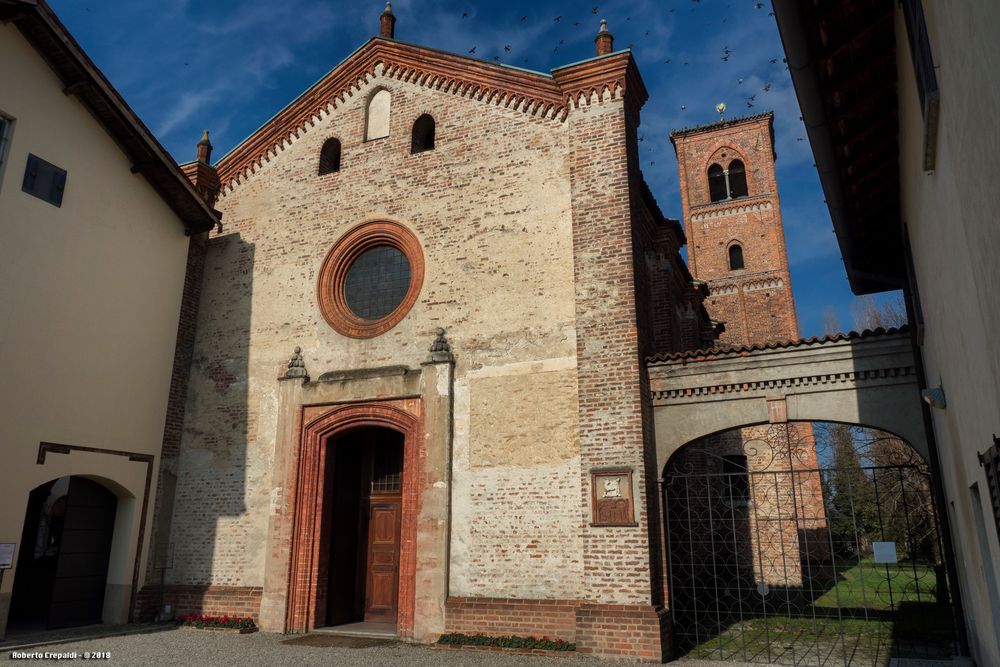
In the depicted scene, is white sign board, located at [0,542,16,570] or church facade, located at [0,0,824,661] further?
church facade, located at [0,0,824,661]

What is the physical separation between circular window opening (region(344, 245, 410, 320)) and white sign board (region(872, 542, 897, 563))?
794 cm

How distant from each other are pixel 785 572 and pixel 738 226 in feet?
91.6

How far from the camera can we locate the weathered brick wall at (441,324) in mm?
10297

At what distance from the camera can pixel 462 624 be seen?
1004 cm

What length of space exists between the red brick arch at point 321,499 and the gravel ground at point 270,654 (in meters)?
0.65

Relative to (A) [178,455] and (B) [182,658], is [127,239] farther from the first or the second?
(B) [182,658]

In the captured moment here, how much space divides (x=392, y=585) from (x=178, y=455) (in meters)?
4.62

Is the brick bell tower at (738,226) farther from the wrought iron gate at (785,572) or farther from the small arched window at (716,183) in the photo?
the wrought iron gate at (785,572)

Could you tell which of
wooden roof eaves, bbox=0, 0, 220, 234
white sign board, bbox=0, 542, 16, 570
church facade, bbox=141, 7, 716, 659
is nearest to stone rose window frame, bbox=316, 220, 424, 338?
church facade, bbox=141, 7, 716, 659

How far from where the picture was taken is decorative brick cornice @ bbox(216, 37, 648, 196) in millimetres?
11516

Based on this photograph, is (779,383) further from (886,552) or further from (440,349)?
(440,349)

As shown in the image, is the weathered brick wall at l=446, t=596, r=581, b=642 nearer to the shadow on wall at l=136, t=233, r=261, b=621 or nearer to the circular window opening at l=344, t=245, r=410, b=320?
the shadow on wall at l=136, t=233, r=261, b=621

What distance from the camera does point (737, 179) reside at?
3438 centimetres

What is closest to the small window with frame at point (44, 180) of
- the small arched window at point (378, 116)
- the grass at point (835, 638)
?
the small arched window at point (378, 116)
